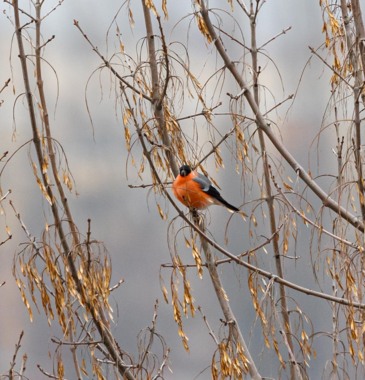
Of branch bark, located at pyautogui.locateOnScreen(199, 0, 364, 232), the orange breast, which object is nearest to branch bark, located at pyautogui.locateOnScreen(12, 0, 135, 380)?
branch bark, located at pyautogui.locateOnScreen(199, 0, 364, 232)

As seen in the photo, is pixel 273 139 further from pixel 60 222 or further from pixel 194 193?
pixel 194 193

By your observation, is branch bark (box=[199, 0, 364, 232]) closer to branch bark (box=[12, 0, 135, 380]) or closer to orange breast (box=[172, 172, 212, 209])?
branch bark (box=[12, 0, 135, 380])

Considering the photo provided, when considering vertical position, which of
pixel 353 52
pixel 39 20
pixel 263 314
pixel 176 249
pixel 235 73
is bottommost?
pixel 263 314

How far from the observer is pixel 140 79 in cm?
119

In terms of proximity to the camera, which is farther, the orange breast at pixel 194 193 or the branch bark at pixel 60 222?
the orange breast at pixel 194 193

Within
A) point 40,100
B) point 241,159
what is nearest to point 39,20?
point 40,100

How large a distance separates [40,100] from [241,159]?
33cm

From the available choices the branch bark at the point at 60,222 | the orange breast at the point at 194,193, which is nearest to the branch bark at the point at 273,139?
the branch bark at the point at 60,222

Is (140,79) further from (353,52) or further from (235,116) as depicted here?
(353,52)

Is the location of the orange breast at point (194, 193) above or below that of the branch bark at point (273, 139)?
above

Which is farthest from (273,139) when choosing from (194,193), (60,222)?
(194,193)

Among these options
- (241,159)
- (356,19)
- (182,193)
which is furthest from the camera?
(182,193)

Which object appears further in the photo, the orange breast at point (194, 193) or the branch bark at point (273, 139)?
the orange breast at point (194, 193)

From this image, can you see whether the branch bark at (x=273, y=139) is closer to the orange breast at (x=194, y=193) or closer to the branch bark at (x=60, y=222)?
the branch bark at (x=60, y=222)
